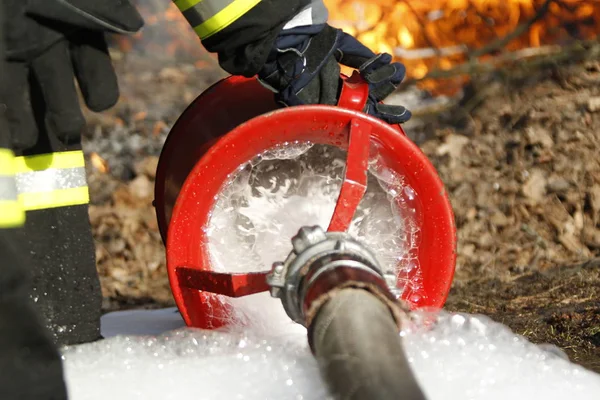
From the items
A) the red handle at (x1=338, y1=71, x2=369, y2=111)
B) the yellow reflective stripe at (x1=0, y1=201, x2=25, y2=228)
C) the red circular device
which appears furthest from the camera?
the red handle at (x1=338, y1=71, x2=369, y2=111)

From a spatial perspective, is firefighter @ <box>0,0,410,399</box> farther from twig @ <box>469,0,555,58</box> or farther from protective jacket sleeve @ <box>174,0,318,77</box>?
twig @ <box>469,0,555,58</box>

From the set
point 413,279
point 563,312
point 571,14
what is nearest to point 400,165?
point 413,279

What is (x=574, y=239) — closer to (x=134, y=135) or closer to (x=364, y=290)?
(x=364, y=290)

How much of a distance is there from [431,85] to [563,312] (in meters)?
2.02

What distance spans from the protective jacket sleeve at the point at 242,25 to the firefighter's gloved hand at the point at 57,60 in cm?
15

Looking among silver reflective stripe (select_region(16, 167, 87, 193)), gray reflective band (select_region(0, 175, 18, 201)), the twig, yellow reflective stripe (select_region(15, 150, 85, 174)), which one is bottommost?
the twig

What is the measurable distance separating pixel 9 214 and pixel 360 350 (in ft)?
2.12

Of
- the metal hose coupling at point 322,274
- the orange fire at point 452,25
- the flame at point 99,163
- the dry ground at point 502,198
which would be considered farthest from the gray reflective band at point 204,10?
the orange fire at point 452,25

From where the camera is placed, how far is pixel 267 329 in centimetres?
209

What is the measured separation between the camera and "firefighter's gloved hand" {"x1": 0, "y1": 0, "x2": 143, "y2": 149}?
1700 millimetres

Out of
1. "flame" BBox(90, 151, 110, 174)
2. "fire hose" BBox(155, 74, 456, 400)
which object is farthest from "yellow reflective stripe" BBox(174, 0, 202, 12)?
"flame" BBox(90, 151, 110, 174)

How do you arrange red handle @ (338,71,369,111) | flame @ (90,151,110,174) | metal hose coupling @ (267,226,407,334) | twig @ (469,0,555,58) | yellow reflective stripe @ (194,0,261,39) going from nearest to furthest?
metal hose coupling @ (267,226,407,334) < yellow reflective stripe @ (194,0,261,39) < red handle @ (338,71,369,111) < flame @ (90,151,110,174) < twig @ (469,0,555,58)

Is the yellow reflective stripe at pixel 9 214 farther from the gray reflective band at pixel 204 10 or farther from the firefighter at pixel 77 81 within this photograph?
the gray reflective band at pixel 204 10

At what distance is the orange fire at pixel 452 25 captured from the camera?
13.9 ft
